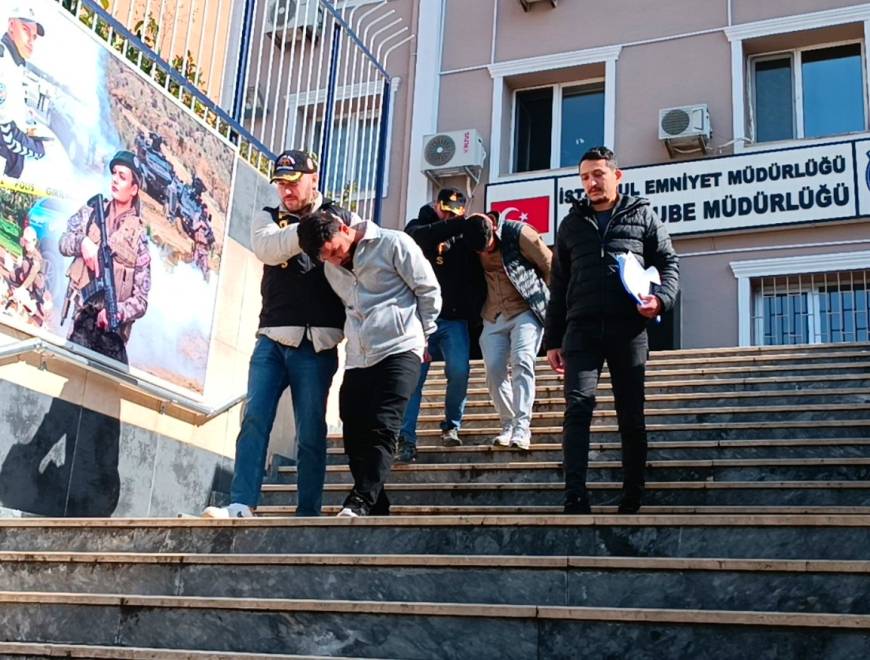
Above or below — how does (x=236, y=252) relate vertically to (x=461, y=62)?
below

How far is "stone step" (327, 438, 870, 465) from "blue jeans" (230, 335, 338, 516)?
1.48m

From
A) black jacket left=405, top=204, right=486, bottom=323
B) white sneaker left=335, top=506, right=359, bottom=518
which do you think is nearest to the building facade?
black jacket left=405, top=204, right=486, bottom=323

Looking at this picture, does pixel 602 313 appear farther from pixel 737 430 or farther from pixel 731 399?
pixel 731 399

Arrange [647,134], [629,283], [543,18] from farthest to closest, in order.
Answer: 1. [543,18]
2. [647,134]
3. [629,283]

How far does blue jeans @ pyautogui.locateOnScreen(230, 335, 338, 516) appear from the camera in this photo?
539cm

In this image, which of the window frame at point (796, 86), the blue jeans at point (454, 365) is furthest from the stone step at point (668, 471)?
the window frame at point (796, 86)

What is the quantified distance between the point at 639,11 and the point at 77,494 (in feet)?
33.2

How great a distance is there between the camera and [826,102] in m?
13.2

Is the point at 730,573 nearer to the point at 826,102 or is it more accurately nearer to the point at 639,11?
the point at 826,102

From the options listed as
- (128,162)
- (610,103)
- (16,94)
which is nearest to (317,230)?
(16,94)

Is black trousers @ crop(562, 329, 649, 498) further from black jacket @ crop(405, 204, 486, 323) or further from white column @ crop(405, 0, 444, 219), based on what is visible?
white column @ crop(405, 0, 444, 219)

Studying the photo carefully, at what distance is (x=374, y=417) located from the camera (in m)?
5.11

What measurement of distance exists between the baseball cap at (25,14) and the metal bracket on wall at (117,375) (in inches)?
70.3

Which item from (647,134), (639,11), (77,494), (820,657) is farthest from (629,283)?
(639,11)
